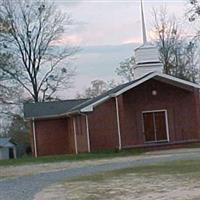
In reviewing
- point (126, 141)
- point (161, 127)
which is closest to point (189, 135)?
point (161, 127)

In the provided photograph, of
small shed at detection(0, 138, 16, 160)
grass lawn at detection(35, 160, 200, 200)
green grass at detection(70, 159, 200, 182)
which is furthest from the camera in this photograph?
small shed at detection(0, 138, 16, 160)

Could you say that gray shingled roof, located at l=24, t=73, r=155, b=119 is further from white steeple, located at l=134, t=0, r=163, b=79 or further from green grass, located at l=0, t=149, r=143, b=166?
green grass, located at l=0, t=149, r=143, b=166

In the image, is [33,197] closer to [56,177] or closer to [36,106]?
[56,177]

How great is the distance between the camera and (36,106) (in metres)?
47.4

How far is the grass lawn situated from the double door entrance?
16769mm

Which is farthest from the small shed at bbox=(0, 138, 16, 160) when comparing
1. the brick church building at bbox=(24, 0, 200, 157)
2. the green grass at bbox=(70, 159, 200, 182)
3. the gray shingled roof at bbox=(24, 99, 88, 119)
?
the green grass at bbox=(70, 159, 200, 182)

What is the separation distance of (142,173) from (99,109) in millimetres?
17587

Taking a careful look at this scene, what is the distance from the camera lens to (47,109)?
154 feet

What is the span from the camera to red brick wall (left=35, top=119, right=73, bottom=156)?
149 feet

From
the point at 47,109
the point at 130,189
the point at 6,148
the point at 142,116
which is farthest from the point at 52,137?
the point at 130,189

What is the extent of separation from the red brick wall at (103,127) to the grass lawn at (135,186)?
623 inches

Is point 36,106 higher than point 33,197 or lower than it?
higher

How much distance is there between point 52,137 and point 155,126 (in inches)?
376

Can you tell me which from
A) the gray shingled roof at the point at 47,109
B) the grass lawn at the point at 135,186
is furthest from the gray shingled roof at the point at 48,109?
the grass lawn at the point at 135,186
